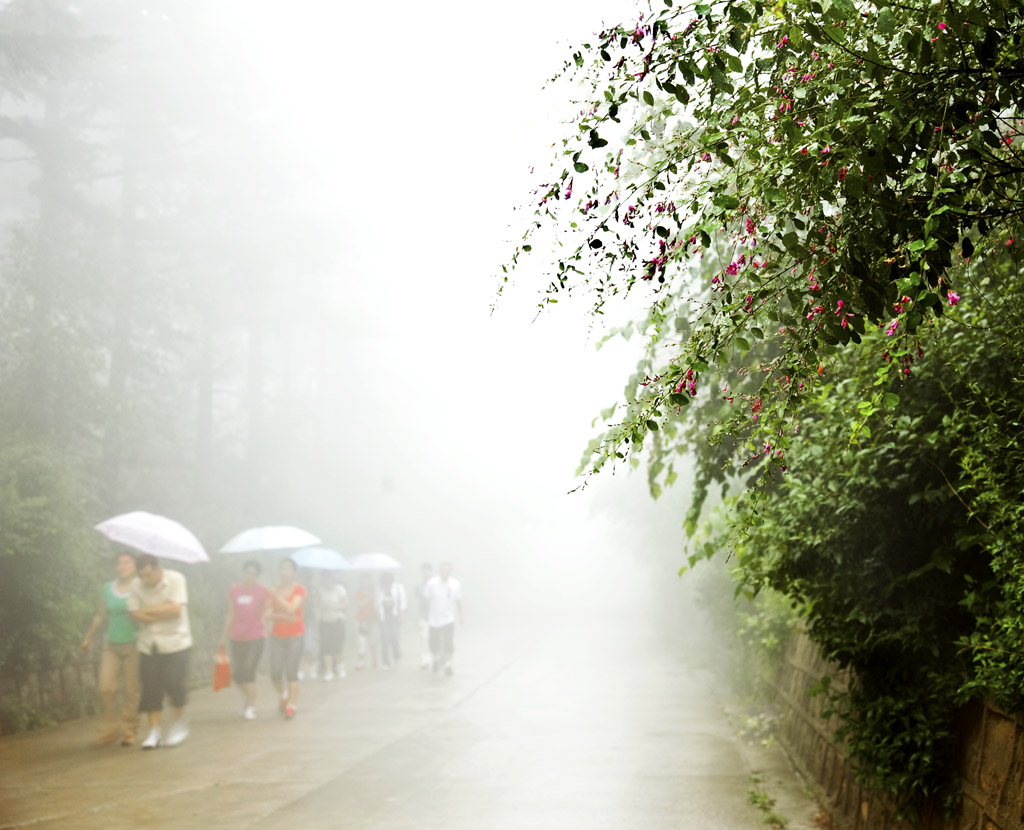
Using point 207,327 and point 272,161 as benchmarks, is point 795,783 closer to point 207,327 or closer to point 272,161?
point 207,327

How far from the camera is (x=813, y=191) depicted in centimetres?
317

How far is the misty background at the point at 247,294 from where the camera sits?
777 inches

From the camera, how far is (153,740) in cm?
1138

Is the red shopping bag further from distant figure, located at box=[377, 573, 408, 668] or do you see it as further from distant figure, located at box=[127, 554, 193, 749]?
distant figure, located at box=[377, 573, 408, 668]

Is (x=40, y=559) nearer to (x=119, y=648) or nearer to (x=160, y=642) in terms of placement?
(x=119, y=648)

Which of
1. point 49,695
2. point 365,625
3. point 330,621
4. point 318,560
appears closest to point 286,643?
point 49,695

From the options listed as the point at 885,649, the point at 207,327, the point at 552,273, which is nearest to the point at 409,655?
the point at 207,327

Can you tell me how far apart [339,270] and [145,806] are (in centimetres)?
2812

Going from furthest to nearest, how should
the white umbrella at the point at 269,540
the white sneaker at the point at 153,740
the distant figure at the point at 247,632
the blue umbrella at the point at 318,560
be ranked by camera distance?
1. the blue umbrella at the point at 318,560
2. the white umbrella at the point at 269,540
3. the distant figure at the point at 247,632
4. the white sneaker at the point at 153,740

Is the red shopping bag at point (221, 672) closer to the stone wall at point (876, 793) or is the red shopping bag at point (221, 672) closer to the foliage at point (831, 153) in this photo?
the stone wall at point (876, 793)

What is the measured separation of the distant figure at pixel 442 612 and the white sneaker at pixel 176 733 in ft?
27.5

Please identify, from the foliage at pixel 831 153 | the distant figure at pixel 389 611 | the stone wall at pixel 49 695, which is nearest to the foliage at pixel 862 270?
the foliage at pixel 831 153

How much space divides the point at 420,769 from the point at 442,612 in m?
10.1

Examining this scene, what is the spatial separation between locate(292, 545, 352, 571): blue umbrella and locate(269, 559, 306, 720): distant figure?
19.9 ft
